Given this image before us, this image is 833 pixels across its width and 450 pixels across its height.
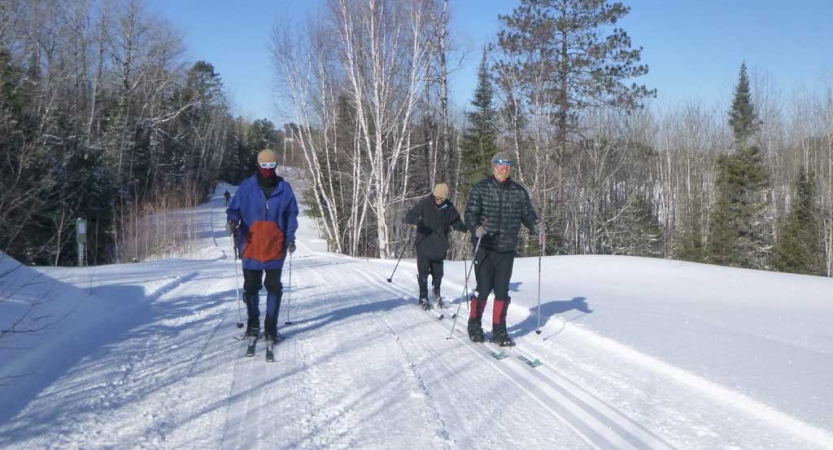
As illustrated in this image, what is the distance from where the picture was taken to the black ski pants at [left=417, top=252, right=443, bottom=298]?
9.27 m

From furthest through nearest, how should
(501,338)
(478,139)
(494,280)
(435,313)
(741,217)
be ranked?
(478,139), (741,217), (435,313), (494,280), (501,338)

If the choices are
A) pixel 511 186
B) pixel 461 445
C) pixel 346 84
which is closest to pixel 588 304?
pixel 511 186

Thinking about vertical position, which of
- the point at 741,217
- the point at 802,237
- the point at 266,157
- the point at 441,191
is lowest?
the point at 802,237

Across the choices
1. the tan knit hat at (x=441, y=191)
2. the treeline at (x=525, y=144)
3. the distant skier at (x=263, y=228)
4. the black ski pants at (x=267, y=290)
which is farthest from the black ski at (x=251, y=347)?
the treeline at (x=525, y=144)

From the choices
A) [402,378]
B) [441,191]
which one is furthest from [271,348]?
[441,191]

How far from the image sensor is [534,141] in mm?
29250

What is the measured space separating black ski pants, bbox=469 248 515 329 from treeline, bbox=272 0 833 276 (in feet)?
40.0

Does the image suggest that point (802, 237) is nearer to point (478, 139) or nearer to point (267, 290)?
point (478, 139)

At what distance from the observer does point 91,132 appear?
33969 mm

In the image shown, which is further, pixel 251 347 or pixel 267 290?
pixel 267 290

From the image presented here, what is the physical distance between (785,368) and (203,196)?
6119 cm

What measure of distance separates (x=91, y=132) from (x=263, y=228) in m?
32.9

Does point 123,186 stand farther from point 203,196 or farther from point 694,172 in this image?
point 694,172

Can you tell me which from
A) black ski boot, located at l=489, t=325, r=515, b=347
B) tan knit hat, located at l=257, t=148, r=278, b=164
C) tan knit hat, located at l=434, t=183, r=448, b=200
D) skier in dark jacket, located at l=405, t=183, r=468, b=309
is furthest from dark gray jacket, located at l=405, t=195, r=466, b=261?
tan knit hat, located at l=257, t=148, r=278, b=164
